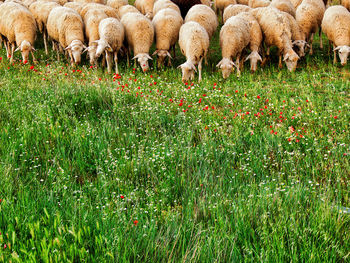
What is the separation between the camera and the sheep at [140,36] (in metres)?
8.80

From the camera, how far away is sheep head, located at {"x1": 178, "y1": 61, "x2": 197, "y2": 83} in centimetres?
789

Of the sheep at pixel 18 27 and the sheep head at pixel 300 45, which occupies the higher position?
the sheep at pixel 18 27

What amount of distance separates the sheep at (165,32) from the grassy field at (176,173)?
1932mm

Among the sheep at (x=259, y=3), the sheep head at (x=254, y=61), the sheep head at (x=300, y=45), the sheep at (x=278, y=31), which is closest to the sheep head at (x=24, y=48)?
the sheep head at (x=254, y=61)

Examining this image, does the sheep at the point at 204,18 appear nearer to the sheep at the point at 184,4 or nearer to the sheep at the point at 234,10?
the sheep at the point at 234,10

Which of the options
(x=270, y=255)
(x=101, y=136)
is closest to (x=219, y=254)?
→ (x=270, y=255)

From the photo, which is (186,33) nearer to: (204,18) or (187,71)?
(187,71)

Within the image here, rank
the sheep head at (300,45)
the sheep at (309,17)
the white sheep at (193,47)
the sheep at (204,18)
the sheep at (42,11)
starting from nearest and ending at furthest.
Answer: the white sheep at (193,47), the sheep head at (300,45), the sheep at (204,18), the sheep at (309,17), the sheep at (42,11)

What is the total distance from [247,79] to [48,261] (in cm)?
634

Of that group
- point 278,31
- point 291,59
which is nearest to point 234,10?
point 278,31

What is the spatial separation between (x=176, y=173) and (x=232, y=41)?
5.58 meters

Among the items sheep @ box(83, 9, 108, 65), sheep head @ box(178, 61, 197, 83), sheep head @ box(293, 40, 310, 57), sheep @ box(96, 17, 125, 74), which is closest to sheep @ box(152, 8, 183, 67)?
sheep @ box(96, 17, 125, 74)

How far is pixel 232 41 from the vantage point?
8461 mm

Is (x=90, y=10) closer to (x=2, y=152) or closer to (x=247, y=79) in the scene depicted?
(x=247, y=79)
